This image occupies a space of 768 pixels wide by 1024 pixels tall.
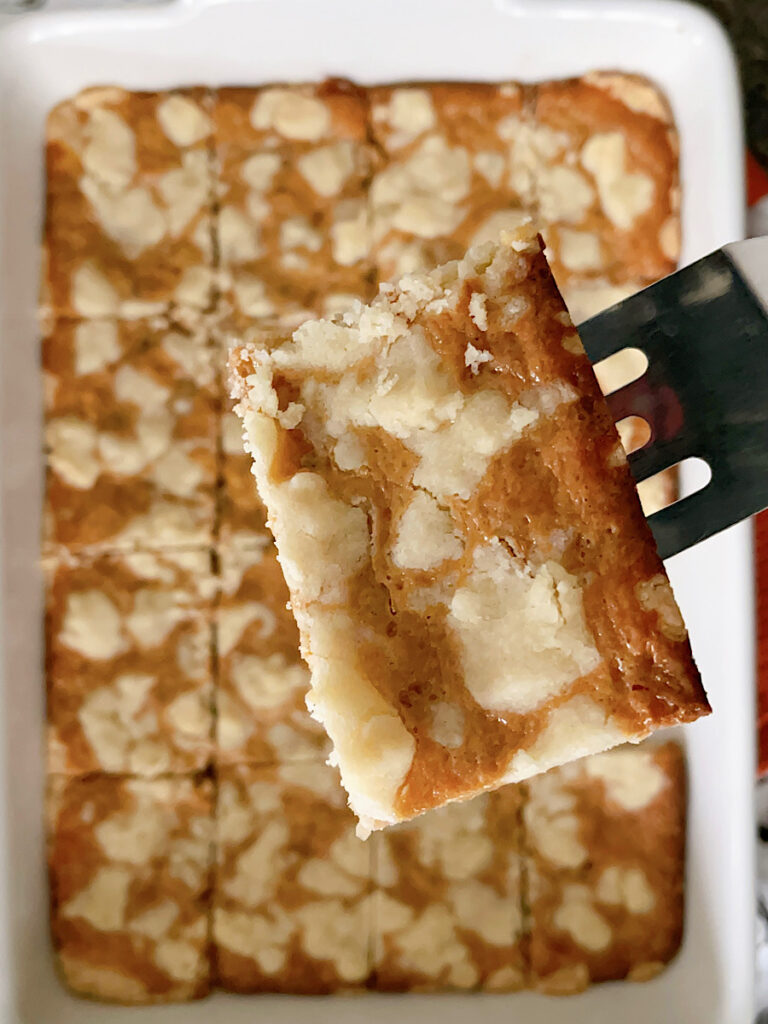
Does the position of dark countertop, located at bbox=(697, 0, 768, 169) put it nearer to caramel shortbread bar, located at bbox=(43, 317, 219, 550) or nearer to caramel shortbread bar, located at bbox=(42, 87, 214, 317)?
caramel shortbread bar, located at bbox=(42, 87, 214, 317)

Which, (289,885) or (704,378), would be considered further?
(289,885)

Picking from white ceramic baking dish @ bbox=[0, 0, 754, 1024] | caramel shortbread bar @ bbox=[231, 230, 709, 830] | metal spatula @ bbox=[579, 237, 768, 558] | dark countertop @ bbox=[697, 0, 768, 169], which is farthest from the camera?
dark countertop @ bbox=[697, 0, 768, 169]

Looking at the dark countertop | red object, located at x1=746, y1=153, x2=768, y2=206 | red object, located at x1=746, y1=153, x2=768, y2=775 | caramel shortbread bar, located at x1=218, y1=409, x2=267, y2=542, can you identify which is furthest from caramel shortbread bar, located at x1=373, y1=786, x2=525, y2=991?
the dark countertop

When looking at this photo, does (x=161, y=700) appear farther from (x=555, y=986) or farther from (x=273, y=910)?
(x=555, y=986)

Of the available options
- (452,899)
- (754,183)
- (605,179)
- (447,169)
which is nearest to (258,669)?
(452,899)

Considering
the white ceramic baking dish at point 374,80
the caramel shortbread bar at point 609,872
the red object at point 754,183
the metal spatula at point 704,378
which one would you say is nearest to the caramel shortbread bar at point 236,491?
the white ceramic baking dish at point 374,80

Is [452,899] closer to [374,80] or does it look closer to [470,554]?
[470,554]
